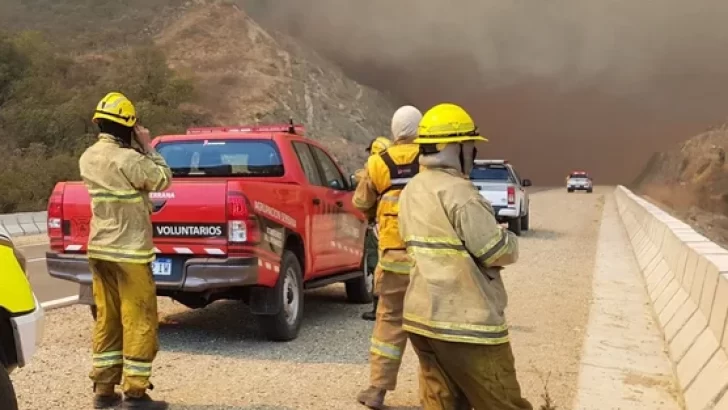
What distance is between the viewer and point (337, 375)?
6.27 m

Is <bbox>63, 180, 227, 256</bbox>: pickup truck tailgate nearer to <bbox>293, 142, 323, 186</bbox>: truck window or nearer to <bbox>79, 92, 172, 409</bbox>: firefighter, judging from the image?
<bbox>79, 92, 172, 409</bbox>: firefighter

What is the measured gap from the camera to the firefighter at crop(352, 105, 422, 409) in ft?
17.4

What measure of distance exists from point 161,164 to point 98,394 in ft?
5.14

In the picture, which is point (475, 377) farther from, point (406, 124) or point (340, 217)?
point (340, 217)

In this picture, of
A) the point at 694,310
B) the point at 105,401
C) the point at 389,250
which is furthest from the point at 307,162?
the point at 694,310

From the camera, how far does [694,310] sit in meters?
6.65

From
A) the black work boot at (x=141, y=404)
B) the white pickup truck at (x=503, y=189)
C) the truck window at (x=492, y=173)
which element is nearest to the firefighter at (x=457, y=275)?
the black work boot at (x=141, y=404)

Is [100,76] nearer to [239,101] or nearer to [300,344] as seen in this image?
[239,101]

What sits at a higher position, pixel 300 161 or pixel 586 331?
pixel 300 161

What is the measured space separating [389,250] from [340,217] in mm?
3228

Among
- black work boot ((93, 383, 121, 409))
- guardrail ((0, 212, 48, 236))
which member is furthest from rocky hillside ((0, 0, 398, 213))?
black work boot ((93, 383, 121, 409))

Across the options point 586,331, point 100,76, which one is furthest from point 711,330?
point 100,76

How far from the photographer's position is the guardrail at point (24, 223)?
19125 millimetres

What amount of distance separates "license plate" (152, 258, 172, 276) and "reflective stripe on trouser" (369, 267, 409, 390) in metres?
2.19
